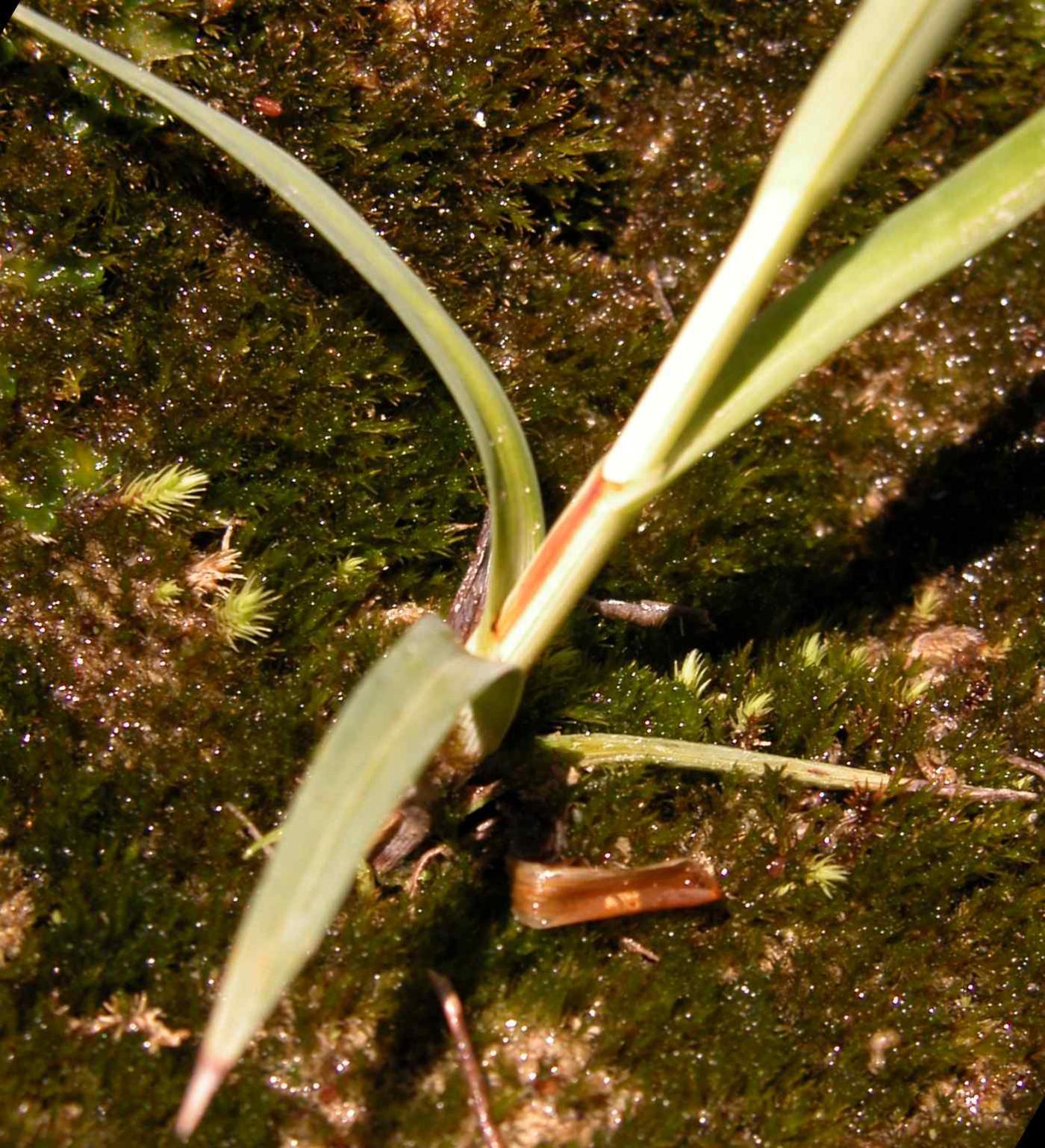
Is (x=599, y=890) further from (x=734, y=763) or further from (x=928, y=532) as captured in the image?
(x=928, y=532)

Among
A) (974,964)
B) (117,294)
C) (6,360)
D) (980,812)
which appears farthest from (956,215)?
(6,360)

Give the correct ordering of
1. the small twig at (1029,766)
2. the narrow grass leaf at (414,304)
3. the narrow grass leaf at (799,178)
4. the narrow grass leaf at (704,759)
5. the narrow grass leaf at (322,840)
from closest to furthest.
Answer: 1. the narrow grass leaf at (322,840)
2. the narrow grass leaf at (799,178)
3. the narrow grass leaf at (414,304)
4. the narrow grass leaf at (704,759)
5. the small twig at (1029,766)

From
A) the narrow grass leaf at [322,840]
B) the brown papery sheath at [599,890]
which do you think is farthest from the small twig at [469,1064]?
the narrow grass leaf at [322,840]

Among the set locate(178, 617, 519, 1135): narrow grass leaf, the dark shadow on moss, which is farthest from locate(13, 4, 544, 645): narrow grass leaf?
the dark shadow on moss

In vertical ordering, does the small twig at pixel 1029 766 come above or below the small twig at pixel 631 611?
below

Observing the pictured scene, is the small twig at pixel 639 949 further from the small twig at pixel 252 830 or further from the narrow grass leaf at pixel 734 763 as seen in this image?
the small twig at pixel 252 830

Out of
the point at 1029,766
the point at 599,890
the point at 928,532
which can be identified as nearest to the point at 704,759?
the point at 599,890

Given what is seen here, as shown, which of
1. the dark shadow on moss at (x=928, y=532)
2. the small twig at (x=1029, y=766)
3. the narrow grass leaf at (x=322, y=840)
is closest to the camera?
the narrow grass leaf at (x=322, y=840)
